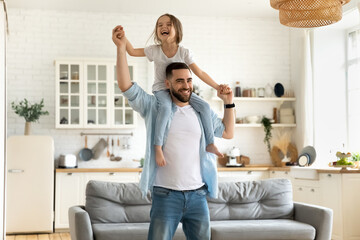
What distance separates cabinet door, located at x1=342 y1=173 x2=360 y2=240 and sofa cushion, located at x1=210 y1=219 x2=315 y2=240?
1.72 metres

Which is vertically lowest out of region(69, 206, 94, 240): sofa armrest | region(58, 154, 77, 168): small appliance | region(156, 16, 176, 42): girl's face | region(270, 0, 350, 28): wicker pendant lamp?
region(69, 206, 94, 240): sofa armrest

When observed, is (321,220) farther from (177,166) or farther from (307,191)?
(177,166)

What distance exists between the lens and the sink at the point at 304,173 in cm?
720

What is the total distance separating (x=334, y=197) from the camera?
682 cm

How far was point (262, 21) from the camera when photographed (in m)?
9.42

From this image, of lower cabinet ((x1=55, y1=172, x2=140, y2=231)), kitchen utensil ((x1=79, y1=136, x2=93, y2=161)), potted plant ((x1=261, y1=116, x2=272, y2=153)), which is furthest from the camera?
potted plant ((x1=261, y1=116, x2=272, y2=153))

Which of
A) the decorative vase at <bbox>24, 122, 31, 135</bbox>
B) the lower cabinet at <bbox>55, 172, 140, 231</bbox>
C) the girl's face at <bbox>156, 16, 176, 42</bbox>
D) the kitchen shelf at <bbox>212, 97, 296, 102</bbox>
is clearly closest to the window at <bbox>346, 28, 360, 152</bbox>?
the kitchen shelf at <bbox>212, 97, 296, 102</bbox>

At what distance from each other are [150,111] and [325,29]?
6.24 m

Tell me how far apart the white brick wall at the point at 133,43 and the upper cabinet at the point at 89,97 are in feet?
1.06

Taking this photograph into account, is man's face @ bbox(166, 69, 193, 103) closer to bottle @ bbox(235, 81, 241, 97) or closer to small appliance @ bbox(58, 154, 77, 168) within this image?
small appliance @ bbox(58, 154, 77, 168)

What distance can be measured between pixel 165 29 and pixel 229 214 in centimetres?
311

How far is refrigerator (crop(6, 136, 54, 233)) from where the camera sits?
25.6 feet

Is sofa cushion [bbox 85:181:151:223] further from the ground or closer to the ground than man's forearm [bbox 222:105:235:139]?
closer to the ground

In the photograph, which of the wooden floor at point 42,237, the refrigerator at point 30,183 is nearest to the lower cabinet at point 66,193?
the refrigerator at point 30,183
